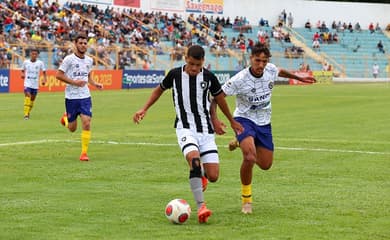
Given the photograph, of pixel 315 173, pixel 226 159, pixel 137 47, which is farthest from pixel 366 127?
pixel 137 47

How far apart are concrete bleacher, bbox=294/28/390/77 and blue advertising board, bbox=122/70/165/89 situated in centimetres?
2666

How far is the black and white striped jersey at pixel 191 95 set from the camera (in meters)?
9.81

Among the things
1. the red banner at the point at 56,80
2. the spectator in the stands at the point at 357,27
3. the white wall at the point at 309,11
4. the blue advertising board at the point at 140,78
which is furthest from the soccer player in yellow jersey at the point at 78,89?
the spectator in the stands at the point at 357,27

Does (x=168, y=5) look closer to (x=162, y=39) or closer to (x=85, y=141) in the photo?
(x=162, y=39)

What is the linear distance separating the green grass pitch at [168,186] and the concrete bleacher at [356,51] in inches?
2095

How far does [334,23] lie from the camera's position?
83562 mm

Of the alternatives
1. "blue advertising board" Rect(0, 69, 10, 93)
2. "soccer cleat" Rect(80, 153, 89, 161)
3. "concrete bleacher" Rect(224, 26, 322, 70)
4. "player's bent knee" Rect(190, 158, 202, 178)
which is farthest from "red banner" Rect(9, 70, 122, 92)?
"player's bent knee" Rect(190, 158, 202, 178)

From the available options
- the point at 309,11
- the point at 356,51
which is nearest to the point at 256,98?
the point at 356,51

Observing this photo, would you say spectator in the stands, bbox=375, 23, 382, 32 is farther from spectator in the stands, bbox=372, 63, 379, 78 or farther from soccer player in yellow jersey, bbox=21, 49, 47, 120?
soccer player in yellow jersey, bbox=21, 49, 47, 120

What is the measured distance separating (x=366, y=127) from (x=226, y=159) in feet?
30.0

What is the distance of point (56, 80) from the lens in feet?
152

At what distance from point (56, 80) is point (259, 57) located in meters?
37.0

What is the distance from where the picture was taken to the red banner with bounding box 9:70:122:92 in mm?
43438

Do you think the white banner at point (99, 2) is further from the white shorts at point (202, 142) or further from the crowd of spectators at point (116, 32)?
the white shorts at point (202, 142)
